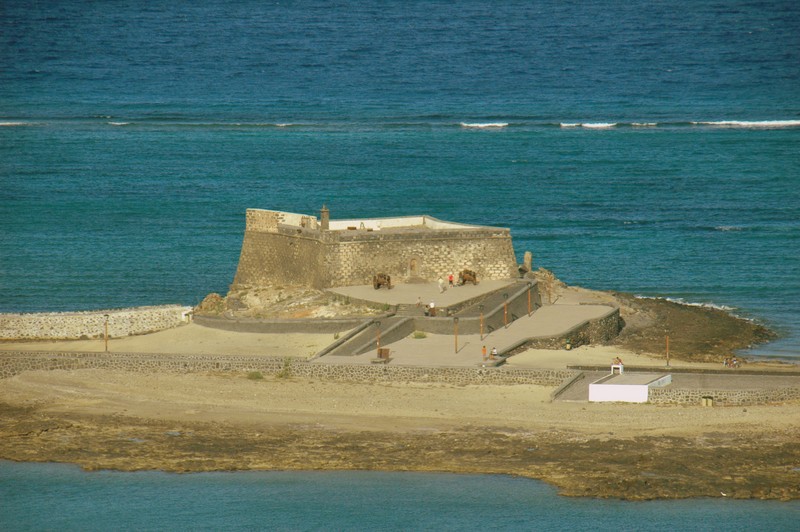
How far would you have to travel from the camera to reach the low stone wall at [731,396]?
48219 millimetres

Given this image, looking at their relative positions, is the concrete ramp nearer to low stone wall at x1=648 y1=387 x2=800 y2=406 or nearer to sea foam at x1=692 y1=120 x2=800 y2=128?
low stone wall at x1=648 y1=387 x2=800 y2=406

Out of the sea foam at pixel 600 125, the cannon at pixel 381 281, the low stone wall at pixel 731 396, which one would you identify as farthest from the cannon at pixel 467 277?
the sea foam at pixel 600 125

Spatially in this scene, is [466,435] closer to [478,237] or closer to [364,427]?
[364,427]

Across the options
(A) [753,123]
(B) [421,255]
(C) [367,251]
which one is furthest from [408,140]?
(C) [367,251]

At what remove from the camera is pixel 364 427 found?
156 feet

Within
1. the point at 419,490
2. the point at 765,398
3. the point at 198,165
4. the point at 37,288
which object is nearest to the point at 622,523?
the point at 419,490

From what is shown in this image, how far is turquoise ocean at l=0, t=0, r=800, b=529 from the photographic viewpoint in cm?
7300

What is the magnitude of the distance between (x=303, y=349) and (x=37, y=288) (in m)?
20.1

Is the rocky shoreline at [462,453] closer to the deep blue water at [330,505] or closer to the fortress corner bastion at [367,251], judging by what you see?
the deep blue water at [330,505]

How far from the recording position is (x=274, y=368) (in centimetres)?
5147

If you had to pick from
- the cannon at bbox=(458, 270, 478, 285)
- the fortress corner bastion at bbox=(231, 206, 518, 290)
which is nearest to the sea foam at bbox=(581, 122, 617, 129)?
the fortress corner bastion at bbox=(231, 206, 518, 290)

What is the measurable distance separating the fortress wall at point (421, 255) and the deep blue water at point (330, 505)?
14.7m

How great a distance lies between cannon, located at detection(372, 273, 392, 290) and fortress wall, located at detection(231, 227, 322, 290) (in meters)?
1.90

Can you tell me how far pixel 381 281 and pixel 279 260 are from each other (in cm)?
422
